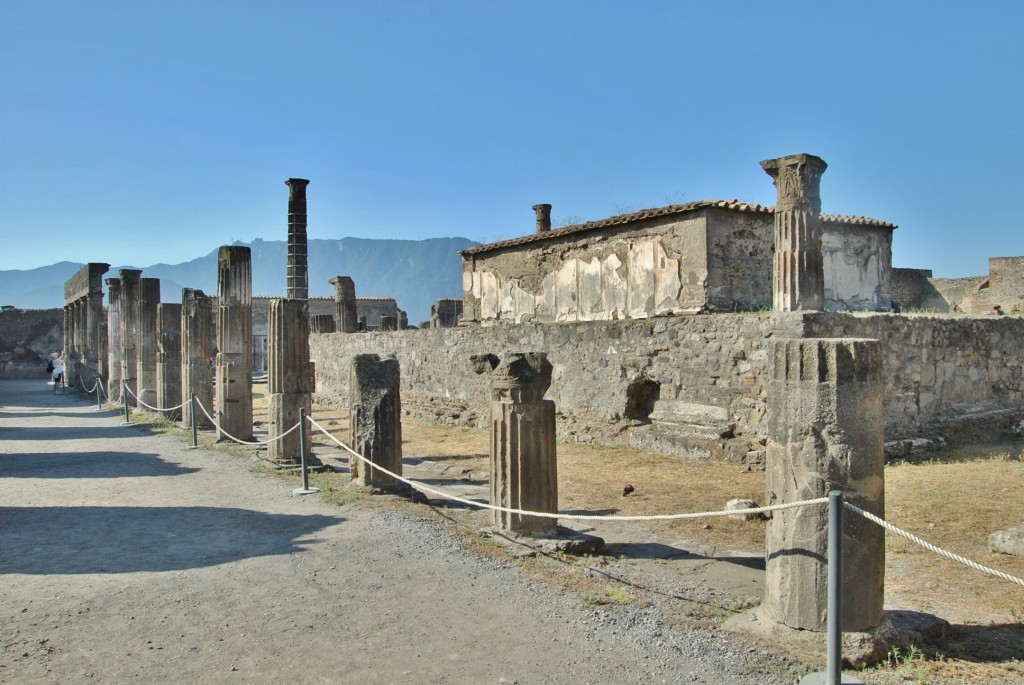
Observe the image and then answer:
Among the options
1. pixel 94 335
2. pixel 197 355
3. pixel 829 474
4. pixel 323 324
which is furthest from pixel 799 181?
pixel 94 335

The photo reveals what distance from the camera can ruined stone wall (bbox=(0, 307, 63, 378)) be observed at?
127ft

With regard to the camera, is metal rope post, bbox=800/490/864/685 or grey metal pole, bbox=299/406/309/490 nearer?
metal rope post, bbox=800/490/864/685

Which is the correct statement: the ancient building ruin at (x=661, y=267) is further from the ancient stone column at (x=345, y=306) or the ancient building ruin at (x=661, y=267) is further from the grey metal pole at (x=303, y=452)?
the grey metal pole at (x=303, y=452)

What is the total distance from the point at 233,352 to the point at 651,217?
8.33m

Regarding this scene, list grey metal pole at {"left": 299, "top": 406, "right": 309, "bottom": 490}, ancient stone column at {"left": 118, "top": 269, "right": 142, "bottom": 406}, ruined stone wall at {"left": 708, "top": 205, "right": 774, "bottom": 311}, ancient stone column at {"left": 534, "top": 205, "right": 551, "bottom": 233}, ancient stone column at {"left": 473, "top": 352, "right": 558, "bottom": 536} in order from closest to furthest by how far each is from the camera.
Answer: ancient stone column at {"left": 473, "top": 352, "right": 558, "bottom": 536}
grey metal pole at {"left": 299, "top": 406, "right": 309, "bottom": 490}
ruined stone wall at {"left": 708, "top": 205, "right": 774, "bottom": 311}
ancient stone column at {"left": 118, "top": 269, "right": 142, "bottom": 406}
ancient stone column at {"left": 534, "top": 205, "right": 551, "bottom": 233}

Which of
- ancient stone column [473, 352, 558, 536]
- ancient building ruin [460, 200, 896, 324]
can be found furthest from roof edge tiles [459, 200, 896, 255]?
ancient stone column [473, 352, 558, 536]

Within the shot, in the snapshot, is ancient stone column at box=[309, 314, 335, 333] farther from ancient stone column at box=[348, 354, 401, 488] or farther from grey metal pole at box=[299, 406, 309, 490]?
ancient stone column at box=[348, 354, 401, 488]

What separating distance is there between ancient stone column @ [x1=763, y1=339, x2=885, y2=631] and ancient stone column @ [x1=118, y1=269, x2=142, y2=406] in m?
20.4

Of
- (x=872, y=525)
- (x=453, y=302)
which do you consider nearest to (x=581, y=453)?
(x=872, y=525)

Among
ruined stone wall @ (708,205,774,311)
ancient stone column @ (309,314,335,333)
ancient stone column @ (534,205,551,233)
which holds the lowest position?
ancient stone column @ (309,314,335,333)

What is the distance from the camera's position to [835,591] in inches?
149

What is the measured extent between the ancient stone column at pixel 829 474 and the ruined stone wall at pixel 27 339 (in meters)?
42.6

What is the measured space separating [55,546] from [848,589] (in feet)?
20.8

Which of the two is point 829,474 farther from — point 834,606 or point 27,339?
point 27,339
